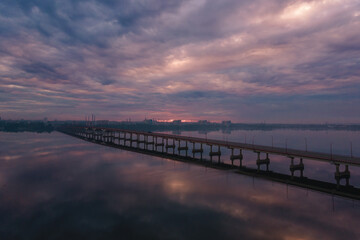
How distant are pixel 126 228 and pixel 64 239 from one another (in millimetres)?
6437

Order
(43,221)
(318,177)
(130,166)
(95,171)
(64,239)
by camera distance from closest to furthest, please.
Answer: (64,239)
(43,221)
(318,177)
(95,171)
(130,166)

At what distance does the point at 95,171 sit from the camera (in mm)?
56969

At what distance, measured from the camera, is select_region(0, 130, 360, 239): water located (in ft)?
79.7

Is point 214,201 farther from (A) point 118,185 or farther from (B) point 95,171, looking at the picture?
(B) point 95,171

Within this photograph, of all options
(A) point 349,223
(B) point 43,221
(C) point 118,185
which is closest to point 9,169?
(C) point 118,185

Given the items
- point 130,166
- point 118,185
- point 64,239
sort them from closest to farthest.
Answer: point 64,239 → point 118,185 → point 130,166

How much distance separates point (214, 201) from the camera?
1345 inches

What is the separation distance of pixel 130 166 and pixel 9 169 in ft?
105

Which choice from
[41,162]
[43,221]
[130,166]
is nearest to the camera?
[43,221]

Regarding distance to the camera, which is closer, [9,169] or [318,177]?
[318,177]

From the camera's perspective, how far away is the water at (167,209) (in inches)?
956

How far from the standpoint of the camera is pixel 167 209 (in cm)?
3062

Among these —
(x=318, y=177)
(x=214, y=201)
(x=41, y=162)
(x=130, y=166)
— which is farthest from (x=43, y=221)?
(x=318, y=177)

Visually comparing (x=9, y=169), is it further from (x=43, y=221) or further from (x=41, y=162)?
(x=43, y=221)
